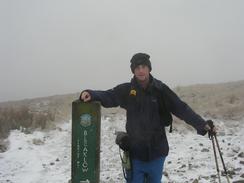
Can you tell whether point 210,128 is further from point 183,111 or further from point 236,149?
point 236,149

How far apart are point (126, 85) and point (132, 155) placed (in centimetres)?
82

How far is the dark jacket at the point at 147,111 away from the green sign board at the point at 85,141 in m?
0.19

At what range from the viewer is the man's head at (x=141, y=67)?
190 inches

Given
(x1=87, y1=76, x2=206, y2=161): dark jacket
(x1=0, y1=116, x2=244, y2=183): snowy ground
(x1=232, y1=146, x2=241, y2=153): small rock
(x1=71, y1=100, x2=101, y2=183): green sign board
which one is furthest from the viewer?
(x1=232, y1=146, x2=241, y2=153): small rock

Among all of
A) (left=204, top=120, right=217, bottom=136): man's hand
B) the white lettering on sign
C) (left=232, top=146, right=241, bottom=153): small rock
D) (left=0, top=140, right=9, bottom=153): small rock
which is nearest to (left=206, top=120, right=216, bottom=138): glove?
(left=204, top=120, right=217, bottom=136): man's hand

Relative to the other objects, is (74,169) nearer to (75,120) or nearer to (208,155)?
(75,120)

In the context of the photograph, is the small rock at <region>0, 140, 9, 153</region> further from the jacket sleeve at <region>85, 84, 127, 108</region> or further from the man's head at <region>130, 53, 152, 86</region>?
the man's head at <region>130, 53, 152, 86</region>

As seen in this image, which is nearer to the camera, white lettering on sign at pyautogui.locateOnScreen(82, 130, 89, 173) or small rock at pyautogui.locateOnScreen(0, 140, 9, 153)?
white lettering on sign at pyautogui.locateOnScreen(82, 130, 89, 173)

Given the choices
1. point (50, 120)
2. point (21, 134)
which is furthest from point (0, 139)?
point (50, 120)

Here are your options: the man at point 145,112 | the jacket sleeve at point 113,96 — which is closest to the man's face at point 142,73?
the man at point 145,112

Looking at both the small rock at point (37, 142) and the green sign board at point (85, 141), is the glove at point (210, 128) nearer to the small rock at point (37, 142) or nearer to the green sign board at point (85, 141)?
the green sign board at point (85, 141)

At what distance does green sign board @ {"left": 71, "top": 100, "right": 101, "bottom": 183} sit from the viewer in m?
4.70

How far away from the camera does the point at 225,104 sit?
1524 centimetres

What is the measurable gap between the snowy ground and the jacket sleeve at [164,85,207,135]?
2.71 meters
